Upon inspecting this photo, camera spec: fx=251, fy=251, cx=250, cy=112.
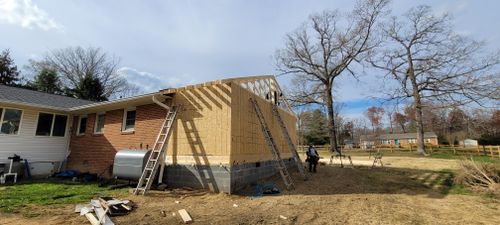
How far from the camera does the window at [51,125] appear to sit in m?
13.1

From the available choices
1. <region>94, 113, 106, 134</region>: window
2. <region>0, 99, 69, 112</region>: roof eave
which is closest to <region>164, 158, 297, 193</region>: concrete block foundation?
<region>94, 113, 106, 134</region>: window

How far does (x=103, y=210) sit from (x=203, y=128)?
4117 mm

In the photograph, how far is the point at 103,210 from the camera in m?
5.81

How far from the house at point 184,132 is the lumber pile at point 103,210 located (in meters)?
2.86

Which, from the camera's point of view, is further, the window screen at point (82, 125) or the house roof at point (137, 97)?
the window screen at point (82, 125)

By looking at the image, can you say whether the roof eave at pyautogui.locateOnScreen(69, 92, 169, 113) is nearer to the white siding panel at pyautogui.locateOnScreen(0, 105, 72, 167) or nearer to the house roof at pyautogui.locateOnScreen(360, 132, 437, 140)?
the white siding panel at pyautogui.locateOnScreen(0, 105, 72, 167)

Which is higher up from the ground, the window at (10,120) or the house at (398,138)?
the house at (398,138)

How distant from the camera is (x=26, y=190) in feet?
28.4

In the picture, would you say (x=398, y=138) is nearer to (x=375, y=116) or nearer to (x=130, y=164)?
(x=375, y=116)

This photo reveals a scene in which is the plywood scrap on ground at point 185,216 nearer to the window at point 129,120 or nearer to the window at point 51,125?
the window at point 129,120

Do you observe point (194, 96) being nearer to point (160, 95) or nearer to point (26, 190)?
point (160, 95)

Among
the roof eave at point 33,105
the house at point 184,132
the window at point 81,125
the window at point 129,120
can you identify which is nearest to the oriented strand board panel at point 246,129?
the house at point 184,132

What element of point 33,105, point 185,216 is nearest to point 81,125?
point 33,105

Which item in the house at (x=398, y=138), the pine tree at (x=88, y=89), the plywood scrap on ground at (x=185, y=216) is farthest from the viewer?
the house at (x=398, y=138)
